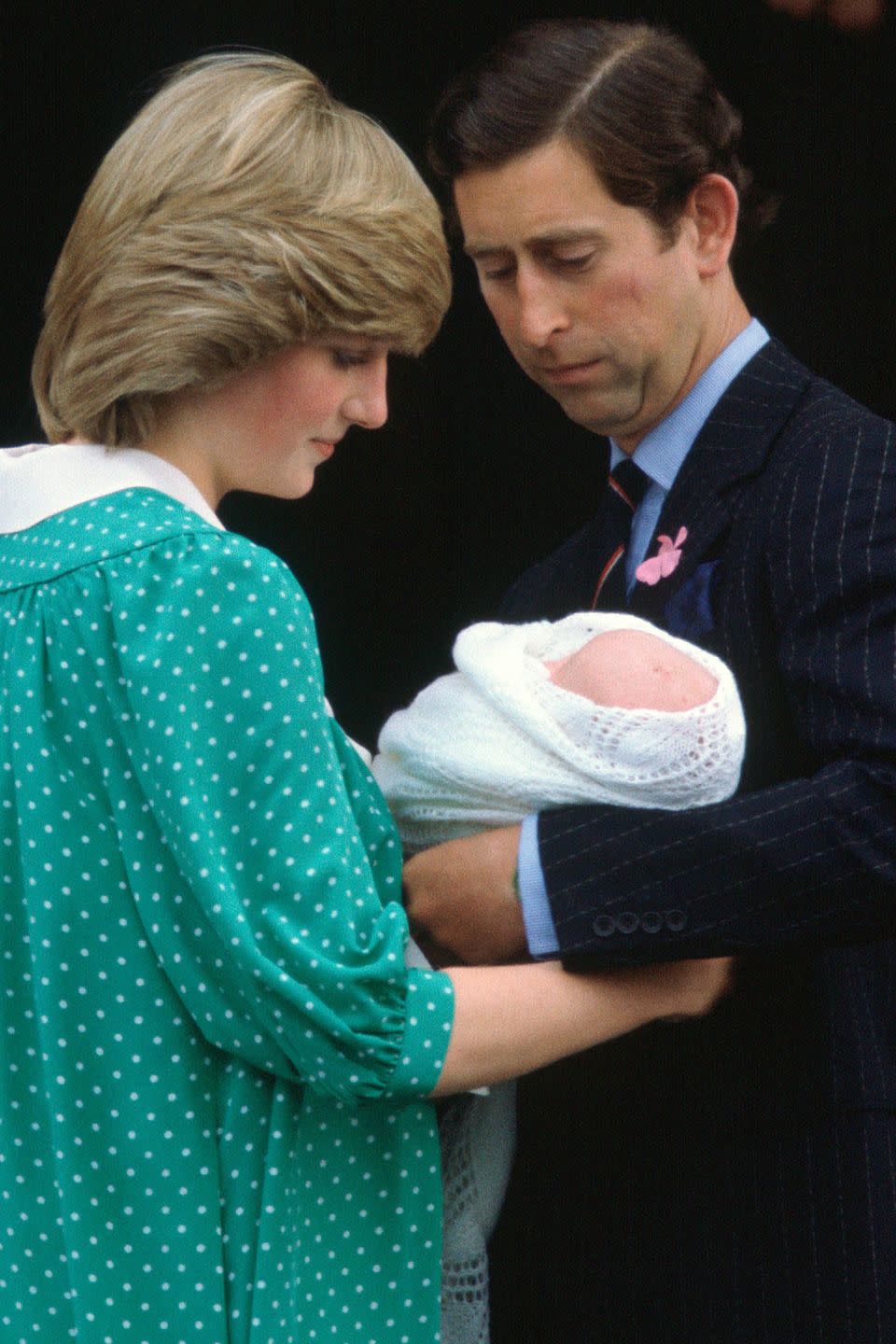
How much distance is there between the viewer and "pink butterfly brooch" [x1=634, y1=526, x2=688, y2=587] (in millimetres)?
1999

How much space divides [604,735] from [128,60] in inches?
74.1

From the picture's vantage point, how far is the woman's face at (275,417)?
1.67 m

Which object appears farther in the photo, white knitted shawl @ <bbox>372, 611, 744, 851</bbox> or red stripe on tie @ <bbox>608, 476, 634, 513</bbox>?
red stripe on tie @ <bbox>608, 476, 634, 513</bbox>

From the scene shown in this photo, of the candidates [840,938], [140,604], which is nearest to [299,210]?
[140,604]

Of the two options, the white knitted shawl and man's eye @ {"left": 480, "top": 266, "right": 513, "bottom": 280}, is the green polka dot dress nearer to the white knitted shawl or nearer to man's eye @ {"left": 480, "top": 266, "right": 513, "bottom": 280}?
the white knitted shawl

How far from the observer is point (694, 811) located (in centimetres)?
173

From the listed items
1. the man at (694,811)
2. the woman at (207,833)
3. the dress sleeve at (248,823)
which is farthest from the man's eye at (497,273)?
the dress sleeve at (248,823)

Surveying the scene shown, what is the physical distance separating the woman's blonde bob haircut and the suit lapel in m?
0.47

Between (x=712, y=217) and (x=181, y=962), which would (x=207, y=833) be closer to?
(x=181, y=962)

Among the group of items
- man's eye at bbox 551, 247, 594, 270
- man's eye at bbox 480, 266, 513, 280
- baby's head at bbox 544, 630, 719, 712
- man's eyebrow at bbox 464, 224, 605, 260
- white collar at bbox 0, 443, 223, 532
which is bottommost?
baby's head at bbox 544, 630, 719, 712

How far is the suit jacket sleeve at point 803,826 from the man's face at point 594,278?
0.42 m

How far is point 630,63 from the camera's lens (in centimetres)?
224

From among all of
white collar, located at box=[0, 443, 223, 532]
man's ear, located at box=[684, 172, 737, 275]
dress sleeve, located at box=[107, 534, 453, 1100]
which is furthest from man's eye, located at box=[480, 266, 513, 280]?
dress sleeve, located at box=[107, 534, 453, 1100]

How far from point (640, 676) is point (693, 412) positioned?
51cm
